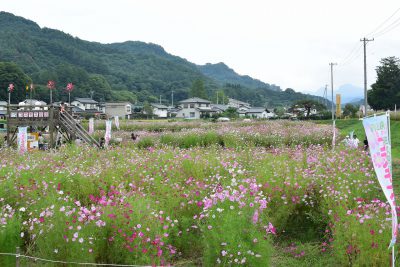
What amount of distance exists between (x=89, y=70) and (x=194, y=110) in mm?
53086

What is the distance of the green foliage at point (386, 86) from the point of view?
56.1 metres

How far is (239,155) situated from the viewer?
1105cm

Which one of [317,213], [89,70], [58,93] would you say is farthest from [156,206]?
[89,70]

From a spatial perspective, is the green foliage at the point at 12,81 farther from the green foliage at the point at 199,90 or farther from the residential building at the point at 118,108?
the green foliage at the point at 199,90

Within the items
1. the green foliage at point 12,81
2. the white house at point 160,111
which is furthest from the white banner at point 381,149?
the white house at point 160,111

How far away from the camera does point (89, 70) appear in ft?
395

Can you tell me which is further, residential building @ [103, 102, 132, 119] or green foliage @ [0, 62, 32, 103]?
residential building @ [103, 102, 132, 119]

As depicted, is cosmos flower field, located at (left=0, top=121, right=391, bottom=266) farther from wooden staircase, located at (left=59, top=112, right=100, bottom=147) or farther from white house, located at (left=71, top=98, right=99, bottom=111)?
white house, located at (left=71, top=98, right=99, bottom=111)

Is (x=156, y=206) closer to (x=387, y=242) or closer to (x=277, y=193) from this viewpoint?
(x=277, y=193)

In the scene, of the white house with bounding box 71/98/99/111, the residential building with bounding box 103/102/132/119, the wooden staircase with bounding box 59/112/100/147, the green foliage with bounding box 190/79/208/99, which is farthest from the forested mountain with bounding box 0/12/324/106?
the wooden staircase with bounding box 59/112/100/147

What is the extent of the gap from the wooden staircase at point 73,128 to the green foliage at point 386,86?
47.9 m

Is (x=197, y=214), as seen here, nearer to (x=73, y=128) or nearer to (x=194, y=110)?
(x=73, y=128)

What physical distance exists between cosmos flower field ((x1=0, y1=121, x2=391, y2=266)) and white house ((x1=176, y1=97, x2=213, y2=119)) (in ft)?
228

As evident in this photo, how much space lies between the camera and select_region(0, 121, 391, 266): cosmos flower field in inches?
197
